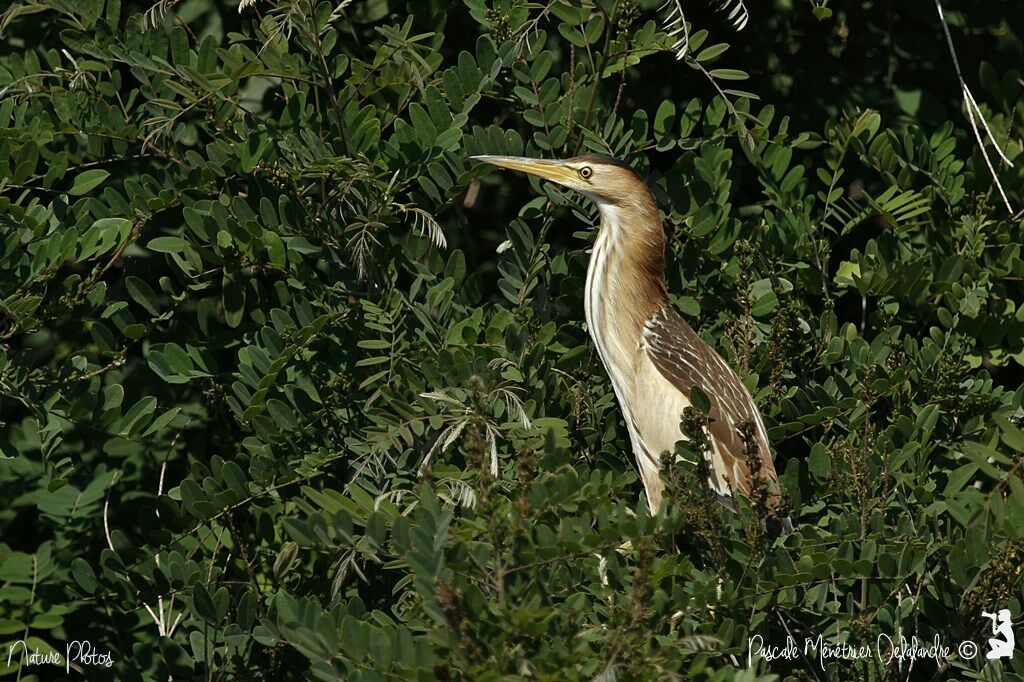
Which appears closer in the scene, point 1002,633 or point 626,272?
point 1002,633

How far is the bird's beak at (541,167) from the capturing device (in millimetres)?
2883

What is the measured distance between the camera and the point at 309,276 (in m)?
2.78

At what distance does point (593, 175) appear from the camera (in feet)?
10.1

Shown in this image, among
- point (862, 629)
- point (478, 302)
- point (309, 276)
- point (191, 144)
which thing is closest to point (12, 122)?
point (191, 144)

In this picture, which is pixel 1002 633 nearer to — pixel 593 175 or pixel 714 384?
pixel 714 384

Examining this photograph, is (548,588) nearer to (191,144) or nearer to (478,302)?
(478,302)

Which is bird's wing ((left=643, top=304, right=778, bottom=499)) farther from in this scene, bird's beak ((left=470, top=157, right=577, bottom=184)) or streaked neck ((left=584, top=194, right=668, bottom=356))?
bird's beak ((left=470, top=157, right=577, bottom=184))

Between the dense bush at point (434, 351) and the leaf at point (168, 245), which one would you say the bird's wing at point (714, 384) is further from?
the leaf at point (168, 245)

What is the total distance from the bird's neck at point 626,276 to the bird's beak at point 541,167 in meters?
0.19

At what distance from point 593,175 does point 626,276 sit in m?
0.33

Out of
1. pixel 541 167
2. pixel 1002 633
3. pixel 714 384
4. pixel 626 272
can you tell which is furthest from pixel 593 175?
pixel 1002 633

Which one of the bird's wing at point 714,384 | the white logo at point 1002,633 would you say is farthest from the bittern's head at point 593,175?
the white logo at point 1002,633

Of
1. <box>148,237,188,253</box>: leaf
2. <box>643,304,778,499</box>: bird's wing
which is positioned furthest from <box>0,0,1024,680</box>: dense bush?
<box>643,304,778,499</box>: bird's wing

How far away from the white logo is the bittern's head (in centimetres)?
146
